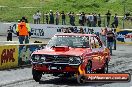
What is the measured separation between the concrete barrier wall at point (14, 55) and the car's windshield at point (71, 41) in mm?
3583

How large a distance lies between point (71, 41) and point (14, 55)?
220 inches

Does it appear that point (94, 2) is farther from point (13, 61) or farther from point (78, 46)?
point (78, 46)

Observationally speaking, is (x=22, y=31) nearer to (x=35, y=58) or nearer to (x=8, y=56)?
(x=8, y=56)

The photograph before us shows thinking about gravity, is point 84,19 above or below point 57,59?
below

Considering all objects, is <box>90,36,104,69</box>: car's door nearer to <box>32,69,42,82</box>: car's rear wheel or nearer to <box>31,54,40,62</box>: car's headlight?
<box>32,69,42,82</box>: car's rear wheel

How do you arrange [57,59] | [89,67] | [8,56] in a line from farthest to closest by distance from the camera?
[8,56]
[89,67]
[57,59]

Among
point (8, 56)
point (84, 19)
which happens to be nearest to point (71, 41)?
point (8, 56)

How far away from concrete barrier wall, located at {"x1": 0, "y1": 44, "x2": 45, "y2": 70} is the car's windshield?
11.8 feet

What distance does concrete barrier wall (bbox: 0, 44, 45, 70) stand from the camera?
1993 cm

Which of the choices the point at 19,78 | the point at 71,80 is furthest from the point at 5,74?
the point at 71,80

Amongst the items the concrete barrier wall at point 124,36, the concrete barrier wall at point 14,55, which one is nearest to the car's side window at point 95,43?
the concrete barrier wall at point 14,55

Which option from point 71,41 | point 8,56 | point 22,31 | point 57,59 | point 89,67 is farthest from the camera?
point 22,31

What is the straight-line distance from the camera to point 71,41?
15867mm

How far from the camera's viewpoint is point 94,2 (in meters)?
56.4
